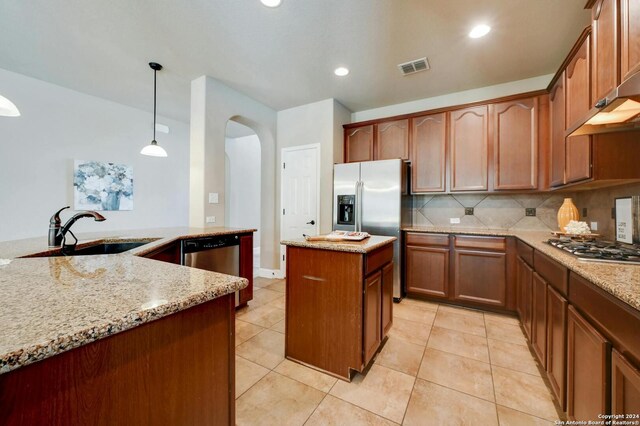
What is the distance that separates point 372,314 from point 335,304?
295 millimetres

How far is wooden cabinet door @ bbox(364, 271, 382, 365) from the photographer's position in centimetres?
173

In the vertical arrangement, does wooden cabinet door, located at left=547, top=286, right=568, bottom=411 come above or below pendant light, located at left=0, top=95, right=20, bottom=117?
below

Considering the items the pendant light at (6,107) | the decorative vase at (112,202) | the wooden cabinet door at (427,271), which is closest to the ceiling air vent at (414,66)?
the wooden cabinet door at (427,271)

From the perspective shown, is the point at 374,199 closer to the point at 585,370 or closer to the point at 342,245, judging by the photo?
the point at 342,245

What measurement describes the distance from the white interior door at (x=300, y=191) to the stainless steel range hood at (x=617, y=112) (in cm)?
276

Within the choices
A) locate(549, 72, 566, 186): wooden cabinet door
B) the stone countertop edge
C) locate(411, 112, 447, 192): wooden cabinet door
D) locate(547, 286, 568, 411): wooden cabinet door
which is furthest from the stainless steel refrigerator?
the stone countertop edge

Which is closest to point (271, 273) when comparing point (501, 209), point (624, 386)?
point (501, 209)

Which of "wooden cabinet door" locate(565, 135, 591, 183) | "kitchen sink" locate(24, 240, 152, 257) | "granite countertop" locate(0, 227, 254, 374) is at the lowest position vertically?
"kitchen sink" locate(24, 240, 152, 257)

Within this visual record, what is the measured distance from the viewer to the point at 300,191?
3.96 metres

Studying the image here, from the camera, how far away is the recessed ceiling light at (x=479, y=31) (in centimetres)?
219

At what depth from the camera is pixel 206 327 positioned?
2.58 ft

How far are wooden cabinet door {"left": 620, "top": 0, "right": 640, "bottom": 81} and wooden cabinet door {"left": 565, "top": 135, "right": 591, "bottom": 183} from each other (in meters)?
0.63

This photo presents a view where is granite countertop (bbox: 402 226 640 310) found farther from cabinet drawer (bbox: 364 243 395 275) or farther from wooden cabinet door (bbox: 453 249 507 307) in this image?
wooden cabinet door (bbox: 453 249 507 307)

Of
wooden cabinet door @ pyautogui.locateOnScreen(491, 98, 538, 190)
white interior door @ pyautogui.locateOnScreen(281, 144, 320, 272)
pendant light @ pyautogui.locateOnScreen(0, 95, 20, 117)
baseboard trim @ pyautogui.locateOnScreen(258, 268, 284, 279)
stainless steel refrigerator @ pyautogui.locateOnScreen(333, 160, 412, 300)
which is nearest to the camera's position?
pendant light @ pyautogui.locateOnScreen(0, 95, 20, 117)
